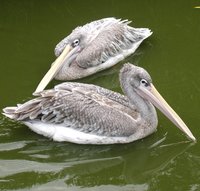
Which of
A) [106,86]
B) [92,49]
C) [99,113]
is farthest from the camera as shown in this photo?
[92,49]

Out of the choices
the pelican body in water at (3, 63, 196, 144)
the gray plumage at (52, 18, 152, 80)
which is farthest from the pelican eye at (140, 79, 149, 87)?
the gray plumage at (52, 18, 152, 80)

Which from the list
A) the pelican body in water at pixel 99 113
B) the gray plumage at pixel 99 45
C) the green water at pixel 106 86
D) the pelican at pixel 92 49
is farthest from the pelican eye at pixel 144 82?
the gray plumage at pixel 99 45

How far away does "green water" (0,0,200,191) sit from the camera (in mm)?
4719

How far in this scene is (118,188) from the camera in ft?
15.1

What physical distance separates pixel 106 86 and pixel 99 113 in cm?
128

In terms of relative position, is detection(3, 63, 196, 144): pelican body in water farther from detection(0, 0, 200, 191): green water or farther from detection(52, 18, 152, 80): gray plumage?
detection(52, 18, 152, 80): gray plumage

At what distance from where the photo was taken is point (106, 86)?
6254 mm

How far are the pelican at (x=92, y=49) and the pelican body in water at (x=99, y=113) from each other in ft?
2.96

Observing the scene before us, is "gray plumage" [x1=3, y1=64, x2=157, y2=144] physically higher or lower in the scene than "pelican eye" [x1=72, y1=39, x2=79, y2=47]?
lower

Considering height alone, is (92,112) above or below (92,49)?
below

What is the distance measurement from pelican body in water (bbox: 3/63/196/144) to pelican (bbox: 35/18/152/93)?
901 mm

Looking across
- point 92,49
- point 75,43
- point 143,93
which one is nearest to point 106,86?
point 92,49

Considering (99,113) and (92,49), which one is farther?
(92,49)

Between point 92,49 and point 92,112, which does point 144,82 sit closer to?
point 92,112
